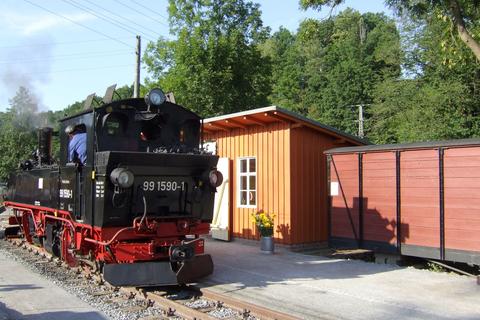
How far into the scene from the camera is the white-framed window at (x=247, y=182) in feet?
41.5

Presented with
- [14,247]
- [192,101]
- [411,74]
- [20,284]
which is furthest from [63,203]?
[411,74]

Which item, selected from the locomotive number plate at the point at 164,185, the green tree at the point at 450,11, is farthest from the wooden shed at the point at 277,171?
the locomotive number plate at the point at 164,185

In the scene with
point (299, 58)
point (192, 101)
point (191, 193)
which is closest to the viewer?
point (191, 193)

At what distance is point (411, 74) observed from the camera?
32.7 metres

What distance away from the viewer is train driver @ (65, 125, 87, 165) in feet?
26.0

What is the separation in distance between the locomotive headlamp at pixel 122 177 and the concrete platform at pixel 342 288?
2.20m

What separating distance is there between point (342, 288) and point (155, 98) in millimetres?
4312

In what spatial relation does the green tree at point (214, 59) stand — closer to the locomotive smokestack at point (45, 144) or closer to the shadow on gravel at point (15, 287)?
the locomotive smokestack at point (45, 144)

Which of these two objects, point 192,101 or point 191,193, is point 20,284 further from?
point 192,101

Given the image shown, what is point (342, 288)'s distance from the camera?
7582 millimetres

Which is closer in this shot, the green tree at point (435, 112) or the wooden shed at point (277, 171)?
the wooden shed at point (277, 171)

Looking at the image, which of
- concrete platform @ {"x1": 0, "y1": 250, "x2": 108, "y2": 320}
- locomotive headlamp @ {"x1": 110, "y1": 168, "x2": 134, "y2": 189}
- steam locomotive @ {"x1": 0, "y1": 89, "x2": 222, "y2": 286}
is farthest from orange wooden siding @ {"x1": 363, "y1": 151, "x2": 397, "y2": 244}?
concrete platform @ {"x1": 0, "y1": 250, "x2": 108, "y2": 320}

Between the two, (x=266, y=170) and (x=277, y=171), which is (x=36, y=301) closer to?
(x=277, y=171)

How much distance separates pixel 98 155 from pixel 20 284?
2.88 m
